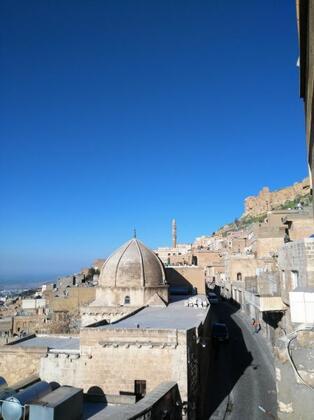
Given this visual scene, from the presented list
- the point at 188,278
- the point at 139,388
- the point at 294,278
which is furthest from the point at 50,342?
the point at 188,278

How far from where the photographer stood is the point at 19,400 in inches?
346

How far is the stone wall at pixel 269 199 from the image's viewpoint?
84262 millimetres

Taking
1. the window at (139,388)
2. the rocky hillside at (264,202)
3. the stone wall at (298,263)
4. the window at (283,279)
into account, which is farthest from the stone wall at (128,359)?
the rocky hillside at (264,202)

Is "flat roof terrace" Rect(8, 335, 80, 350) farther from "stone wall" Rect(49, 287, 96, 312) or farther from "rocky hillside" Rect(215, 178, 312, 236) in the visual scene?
"rocky hillside" Rect(215, 178, 312, 236)

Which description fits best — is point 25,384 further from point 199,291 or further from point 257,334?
point 199,291

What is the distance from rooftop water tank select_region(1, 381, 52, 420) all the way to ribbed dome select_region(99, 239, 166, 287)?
12.2m

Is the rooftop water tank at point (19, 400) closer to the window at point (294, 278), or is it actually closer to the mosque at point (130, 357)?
the mosque at point (130, 357)

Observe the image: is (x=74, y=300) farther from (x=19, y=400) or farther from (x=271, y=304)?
(x=19, y=400)

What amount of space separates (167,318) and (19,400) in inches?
374

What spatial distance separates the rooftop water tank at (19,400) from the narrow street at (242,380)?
248 inches

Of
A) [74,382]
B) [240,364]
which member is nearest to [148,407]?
[74,382]

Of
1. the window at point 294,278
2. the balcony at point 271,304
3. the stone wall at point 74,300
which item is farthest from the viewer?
the stone wall at point 74,300

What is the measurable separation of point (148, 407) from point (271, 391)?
283 inches

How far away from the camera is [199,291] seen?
30.5 metres
